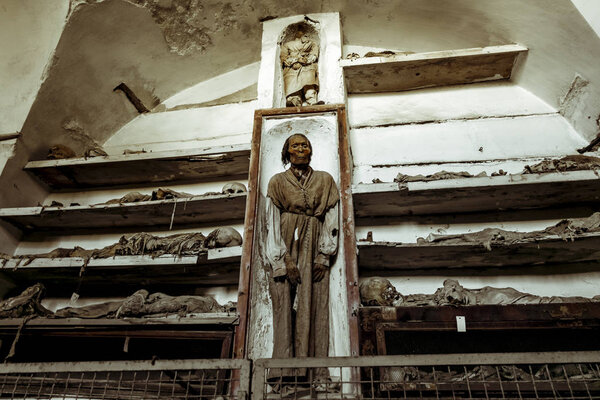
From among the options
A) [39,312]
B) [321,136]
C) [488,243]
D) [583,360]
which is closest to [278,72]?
[321,136]

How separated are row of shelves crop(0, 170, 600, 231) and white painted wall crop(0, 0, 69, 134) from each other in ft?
3.14

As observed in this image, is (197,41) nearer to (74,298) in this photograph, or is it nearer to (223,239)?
(223,239)

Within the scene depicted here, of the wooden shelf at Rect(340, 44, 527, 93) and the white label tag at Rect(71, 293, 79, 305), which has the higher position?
the wooden shelf at Rect(340, 44, 527, 93)

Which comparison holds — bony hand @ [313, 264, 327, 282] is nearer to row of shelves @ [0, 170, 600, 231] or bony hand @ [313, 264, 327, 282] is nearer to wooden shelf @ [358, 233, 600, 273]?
wooden shelf @ [358, 233, 600, 273]

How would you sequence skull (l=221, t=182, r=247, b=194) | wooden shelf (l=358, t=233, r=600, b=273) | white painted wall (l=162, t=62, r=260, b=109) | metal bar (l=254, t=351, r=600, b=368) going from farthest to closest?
white painted wall (l=162, t=62, r=260, b=109) < skull (l=221, t=182, r=247, b=194) < wooden shelf (l=358, t=233, r=600, b=273) < metal bar (l=254, t=351, r=600, b=368)

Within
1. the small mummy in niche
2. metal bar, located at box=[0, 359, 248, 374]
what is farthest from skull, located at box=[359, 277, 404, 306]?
the small mummy in niche

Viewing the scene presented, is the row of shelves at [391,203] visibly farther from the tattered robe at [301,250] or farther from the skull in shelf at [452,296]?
the skull in shelf at [452,296]

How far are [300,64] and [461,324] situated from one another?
101 inches

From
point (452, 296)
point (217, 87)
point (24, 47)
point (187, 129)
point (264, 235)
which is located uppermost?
point (217, 87)

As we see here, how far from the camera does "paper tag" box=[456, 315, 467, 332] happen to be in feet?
7.62

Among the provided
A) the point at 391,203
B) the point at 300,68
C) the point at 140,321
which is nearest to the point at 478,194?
the point at 391,203

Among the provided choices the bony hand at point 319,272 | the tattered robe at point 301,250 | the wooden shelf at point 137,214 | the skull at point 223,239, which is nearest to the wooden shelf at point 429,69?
the tattered robe at point 301,250

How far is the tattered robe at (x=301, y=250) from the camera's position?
239 centimetres

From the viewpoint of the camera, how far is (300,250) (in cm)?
269
